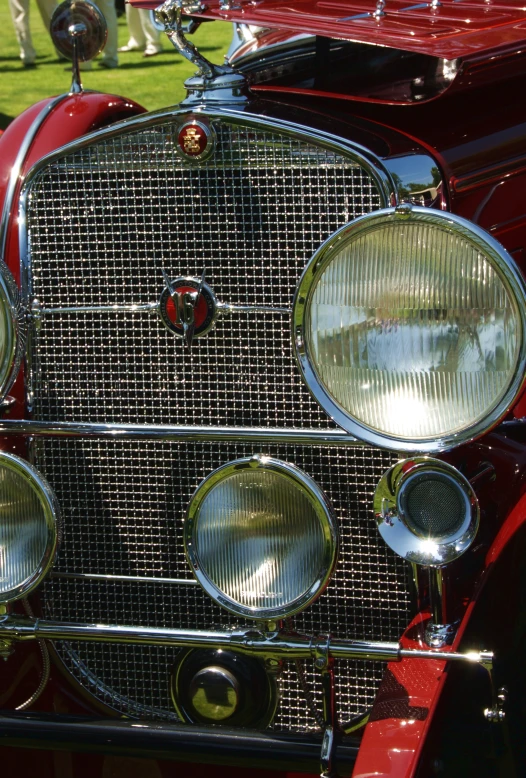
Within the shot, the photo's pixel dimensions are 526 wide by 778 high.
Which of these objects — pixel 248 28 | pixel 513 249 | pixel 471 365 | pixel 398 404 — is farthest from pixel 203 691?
pixel 248 28

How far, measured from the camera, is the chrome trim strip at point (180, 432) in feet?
6.45

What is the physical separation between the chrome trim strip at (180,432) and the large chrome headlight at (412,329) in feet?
0.56

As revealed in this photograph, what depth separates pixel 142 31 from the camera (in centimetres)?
1257

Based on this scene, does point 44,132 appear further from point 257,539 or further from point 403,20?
point 257,539

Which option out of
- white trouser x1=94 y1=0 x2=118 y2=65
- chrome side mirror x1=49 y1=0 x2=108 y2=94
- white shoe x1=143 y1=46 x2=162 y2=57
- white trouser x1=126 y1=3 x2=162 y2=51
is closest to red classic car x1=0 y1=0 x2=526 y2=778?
chrome side mirror x1=49 y1=0 x2=108 y2=94

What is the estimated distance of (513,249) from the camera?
2.43 metres

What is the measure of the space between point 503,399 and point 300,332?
13.8 inches

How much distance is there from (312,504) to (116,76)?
10213mm

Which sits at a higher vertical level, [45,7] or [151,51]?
[45,7]

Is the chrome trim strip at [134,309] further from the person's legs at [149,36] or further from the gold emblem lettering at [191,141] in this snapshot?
the person's legs at [149,36]

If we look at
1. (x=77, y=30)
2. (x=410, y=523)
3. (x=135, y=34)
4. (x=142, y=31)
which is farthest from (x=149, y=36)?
(x=410, y=523)

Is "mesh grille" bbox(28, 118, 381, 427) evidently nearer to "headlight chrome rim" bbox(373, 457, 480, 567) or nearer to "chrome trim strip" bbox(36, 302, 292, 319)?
"chrome trim strip" bbox(36, 302, 292, 319)

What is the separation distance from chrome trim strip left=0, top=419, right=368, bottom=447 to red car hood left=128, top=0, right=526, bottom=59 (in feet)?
2.54

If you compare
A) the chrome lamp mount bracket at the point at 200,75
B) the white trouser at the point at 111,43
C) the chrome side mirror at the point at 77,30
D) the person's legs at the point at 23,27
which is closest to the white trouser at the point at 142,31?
the white trouser at the point at 111,43
